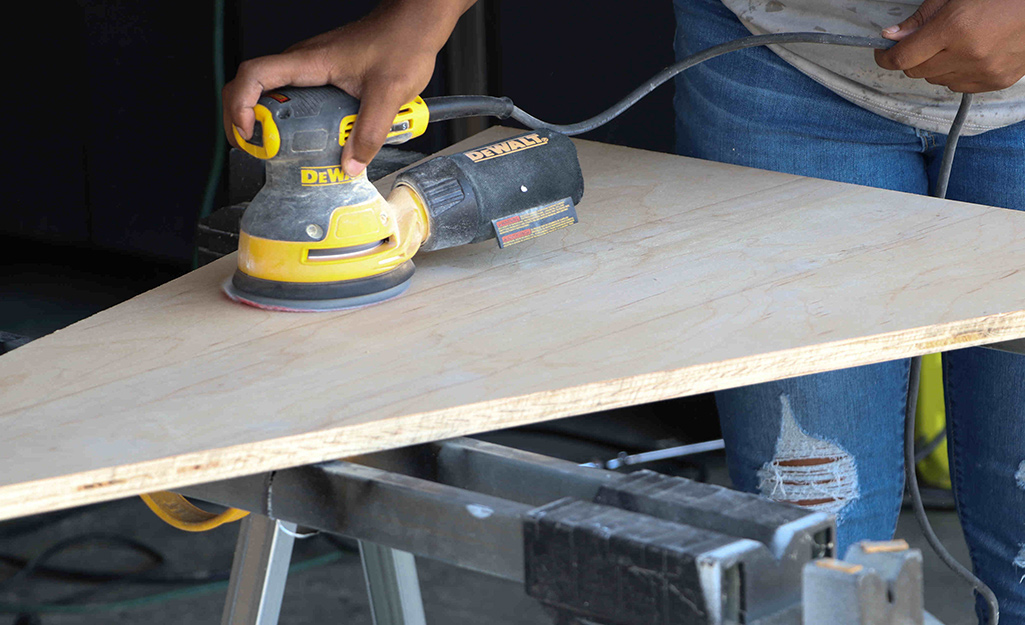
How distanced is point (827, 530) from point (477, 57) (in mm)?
1902

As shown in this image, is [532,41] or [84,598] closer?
[84,598]

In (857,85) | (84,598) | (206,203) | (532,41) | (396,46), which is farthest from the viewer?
(206,203)

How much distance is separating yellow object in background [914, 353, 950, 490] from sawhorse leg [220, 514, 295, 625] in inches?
65.3

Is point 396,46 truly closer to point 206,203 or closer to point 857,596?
point 857,596

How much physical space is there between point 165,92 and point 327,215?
8.75 feet

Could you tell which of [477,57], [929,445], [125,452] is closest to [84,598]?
[477,57]

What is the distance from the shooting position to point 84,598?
81.0 inches

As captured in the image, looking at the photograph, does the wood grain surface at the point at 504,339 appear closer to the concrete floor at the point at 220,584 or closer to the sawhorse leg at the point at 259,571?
the sawhorse leg at the point at 259,571

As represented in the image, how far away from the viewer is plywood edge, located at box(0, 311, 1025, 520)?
67 cm

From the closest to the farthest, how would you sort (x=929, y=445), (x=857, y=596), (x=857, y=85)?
(x=857, y=596), (x=857, y=85), (x=929, y=445)

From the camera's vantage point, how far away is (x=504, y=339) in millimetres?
866

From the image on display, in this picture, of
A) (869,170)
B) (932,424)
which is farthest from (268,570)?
(932,424)

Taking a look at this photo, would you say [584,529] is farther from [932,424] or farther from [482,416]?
[932,424]

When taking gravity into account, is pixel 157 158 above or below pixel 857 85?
below
